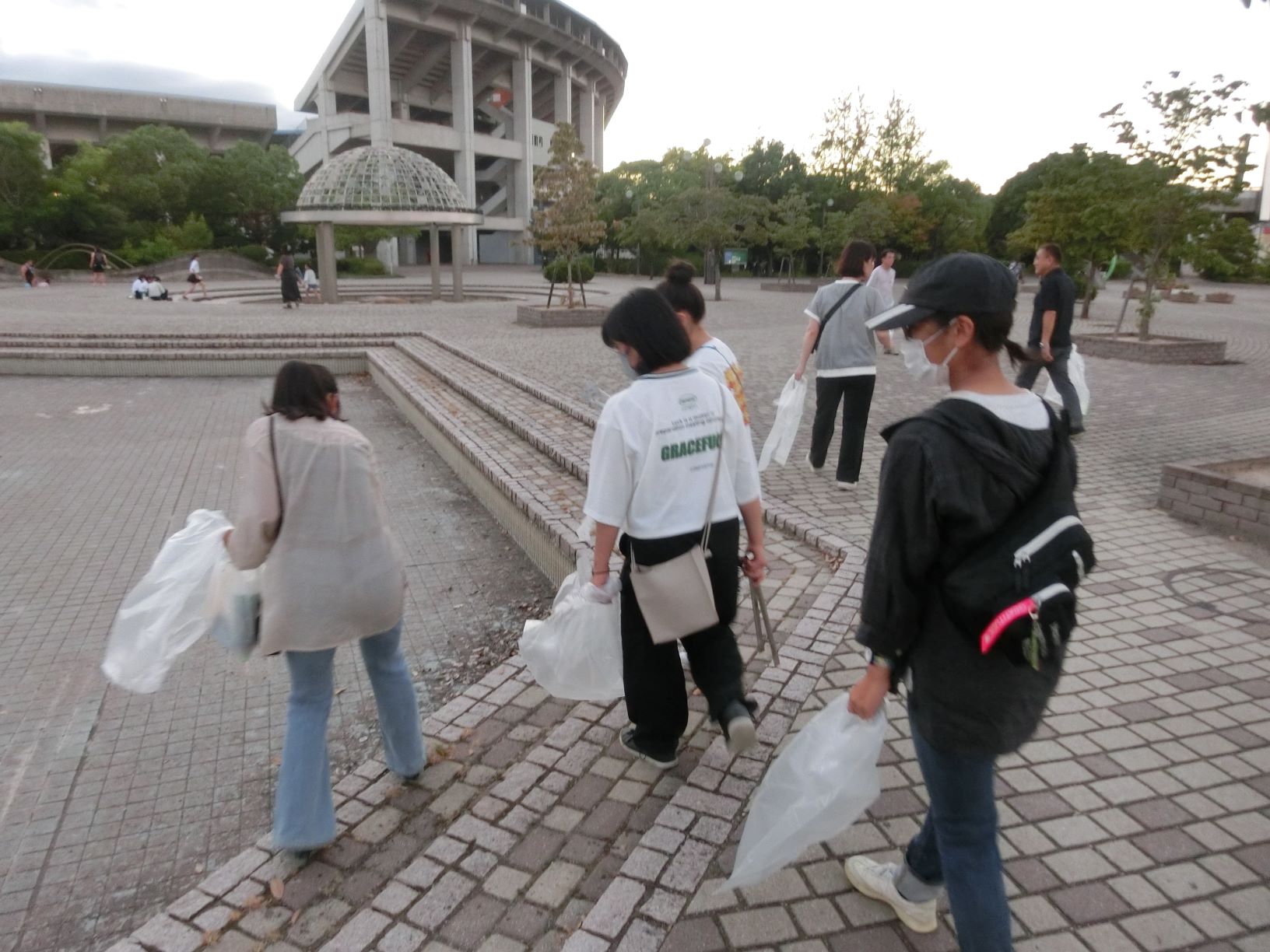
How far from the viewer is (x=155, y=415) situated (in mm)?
10953

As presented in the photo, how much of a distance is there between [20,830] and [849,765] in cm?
317

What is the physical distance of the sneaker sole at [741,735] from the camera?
9.51 ft

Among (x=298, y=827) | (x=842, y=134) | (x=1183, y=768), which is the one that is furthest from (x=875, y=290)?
(x=842, y=134)

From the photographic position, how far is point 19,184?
135 ft

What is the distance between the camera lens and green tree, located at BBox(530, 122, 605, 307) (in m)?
20.5

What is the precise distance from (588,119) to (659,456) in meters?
68.0

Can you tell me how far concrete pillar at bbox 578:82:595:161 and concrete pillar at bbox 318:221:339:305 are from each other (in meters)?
43.1

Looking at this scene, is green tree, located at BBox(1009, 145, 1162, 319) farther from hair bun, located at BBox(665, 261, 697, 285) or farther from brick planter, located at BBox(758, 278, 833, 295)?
brick planter, located at BBox(758, 278, 833, 295)

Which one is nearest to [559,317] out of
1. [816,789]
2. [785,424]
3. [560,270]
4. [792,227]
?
[560,270]

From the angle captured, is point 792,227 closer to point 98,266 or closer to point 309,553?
point 98,266

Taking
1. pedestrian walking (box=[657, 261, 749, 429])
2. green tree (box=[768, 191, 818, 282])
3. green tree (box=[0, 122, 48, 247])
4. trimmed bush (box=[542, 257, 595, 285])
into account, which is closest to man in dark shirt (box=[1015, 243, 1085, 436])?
pedestrian walking (box=[657, 261, 749, 429])

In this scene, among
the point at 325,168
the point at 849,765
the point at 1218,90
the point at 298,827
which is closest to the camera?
the point at 849,765

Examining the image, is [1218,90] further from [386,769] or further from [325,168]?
[325,168]

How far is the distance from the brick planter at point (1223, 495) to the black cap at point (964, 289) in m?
4.76
